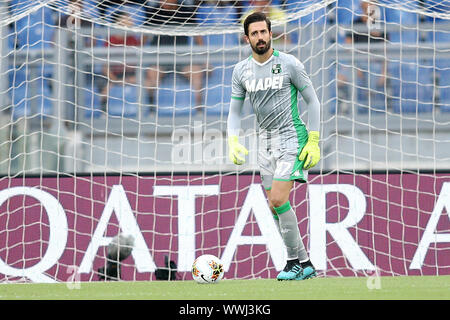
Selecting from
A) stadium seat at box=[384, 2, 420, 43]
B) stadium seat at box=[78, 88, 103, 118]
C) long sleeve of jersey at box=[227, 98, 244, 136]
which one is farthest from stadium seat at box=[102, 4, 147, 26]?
long sleeve of jersey at box=[227, 98, 244, 136]

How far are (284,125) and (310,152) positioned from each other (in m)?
0.25

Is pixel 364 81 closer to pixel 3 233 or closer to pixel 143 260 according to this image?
pixel 143 260

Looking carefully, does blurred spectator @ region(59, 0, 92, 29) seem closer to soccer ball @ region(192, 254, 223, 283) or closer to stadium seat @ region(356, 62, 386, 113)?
soccer ball @ region(192, 254, 223, 283)

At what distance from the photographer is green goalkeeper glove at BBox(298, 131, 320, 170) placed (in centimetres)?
551

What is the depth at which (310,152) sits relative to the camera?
5.50 m

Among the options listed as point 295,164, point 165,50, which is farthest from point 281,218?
point 165,50

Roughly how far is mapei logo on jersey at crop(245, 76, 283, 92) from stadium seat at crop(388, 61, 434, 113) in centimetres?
340

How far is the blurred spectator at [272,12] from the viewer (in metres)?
7.69

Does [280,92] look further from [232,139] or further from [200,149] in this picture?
[200,149]

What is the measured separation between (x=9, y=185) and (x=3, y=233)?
16.2 inches

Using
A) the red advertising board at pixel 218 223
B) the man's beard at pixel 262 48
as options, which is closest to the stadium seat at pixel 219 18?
the red advertising board at pixel 218 223

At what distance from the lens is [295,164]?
18.1 feet

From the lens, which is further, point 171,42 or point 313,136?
point 171,42

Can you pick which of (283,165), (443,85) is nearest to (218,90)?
(443,85)
